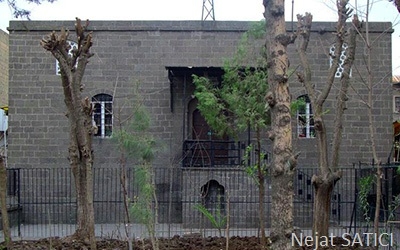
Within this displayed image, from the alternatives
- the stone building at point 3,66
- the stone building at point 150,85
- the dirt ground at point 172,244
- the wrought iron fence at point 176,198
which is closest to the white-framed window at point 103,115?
the stone building at point 150,85

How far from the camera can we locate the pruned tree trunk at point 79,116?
10.0 metres

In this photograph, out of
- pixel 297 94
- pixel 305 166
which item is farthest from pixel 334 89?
pixel 305 166

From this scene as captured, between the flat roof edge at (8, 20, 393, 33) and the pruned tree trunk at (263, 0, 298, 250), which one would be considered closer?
the pruned tree trunk at (263, 0, 298, 250)

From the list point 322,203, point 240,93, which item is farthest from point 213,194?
point 322,203

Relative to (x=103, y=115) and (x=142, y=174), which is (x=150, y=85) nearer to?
(x=103, y=115)

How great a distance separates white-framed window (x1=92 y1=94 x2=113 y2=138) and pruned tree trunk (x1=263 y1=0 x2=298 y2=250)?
39.2ft

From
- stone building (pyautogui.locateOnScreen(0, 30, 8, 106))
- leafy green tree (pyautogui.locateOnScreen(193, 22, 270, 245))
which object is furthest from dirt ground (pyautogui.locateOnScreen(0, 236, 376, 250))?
stone building (pyautogui.locateOnScreen(0, 30, 8, 106))

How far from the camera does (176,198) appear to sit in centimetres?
1811

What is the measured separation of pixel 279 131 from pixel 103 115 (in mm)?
12412

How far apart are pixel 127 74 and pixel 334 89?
648cm

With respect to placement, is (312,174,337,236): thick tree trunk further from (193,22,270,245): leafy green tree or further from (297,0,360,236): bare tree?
(193,22,270,245): leafy green tree

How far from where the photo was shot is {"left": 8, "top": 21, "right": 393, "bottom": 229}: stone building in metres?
18.5

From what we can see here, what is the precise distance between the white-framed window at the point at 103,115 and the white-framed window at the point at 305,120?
5.83 m

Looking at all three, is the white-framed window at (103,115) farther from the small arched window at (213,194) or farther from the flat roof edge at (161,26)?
the small arched window at (213,194)
